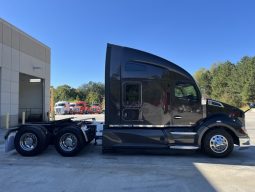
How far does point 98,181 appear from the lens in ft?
21.0

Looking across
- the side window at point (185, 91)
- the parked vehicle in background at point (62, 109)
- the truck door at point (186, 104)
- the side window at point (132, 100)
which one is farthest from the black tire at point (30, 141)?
the parked vehicle in background at point (62, 109)

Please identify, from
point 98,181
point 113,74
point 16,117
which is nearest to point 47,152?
point 113,74

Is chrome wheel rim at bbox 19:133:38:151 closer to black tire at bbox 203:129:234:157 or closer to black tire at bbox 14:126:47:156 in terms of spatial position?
black tire at bbox 14:126:47:156

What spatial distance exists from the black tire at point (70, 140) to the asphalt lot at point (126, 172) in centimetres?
24

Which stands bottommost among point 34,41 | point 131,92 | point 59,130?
point 59,130

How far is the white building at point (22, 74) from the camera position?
67.6 feet

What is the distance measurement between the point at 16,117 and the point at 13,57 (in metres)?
4.51

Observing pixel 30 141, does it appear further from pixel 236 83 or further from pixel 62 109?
pixel 236 83

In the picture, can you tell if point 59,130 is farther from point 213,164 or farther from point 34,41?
point 34,41

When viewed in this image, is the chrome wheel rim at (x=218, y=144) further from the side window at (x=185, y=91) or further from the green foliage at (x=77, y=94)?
the green foliage at (x=77, y=94)

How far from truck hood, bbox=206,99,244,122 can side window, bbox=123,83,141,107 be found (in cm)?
223

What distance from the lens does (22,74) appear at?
82.2 ft

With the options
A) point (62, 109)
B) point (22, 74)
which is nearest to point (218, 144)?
point (22, 74)

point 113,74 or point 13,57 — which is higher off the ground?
point 13,57
